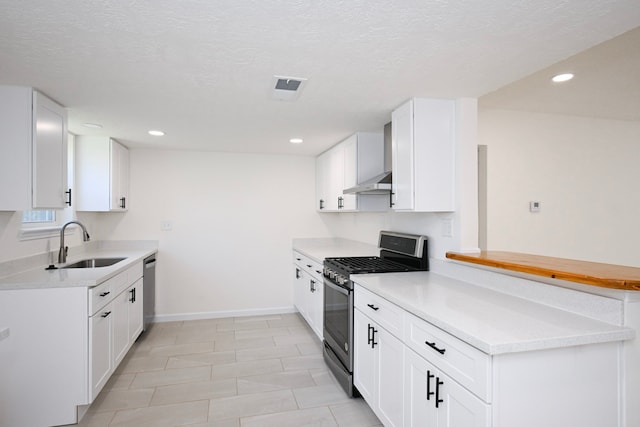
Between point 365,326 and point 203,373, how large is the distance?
1.58m

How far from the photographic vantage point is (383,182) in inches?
112

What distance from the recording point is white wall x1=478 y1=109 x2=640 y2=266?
3342 millimetres

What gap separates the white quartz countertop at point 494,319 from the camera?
130cm

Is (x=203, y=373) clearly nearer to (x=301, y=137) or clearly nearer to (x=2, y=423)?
(x=2, y=423)

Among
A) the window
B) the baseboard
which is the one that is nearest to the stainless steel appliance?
the baseboard

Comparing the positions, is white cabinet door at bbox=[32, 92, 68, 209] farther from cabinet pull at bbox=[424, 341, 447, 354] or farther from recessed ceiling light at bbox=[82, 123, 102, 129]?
cabinet pull at bbox=[424, 341, 447, 354]

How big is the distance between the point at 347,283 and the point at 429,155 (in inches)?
43.6

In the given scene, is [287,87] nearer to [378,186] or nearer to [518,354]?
[378,186]

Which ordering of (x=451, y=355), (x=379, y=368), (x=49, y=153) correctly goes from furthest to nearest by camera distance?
(x=49, y=153) < (x=379, y=368) < (x=451, y=355)

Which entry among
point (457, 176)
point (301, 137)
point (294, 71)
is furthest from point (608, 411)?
point (301, 137)

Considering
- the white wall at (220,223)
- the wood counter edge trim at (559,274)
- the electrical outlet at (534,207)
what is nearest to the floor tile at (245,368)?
the white wall at (220,223)

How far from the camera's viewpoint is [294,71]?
1.96 metres

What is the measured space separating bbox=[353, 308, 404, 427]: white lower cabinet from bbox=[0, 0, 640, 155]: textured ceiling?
1531mm

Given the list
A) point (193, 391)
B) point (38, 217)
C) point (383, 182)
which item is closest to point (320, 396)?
point (193, 391)
